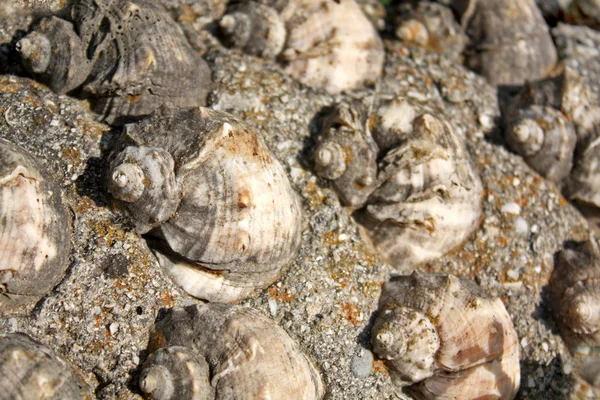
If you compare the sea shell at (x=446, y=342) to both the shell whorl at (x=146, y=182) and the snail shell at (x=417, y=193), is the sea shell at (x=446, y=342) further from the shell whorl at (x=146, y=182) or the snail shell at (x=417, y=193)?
the shell whorl at (x=146, y=182)

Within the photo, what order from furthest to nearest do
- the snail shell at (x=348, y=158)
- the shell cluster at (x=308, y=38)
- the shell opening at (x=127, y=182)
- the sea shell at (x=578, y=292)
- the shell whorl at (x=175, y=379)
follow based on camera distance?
the shell cluster at (x=308, y=38)
the sea shell at (x=578, y=292)
the snail shell at (x=348, y=158)
the shell opening at (x=127, y=182)
the shell whorl at (x=175, y=379)

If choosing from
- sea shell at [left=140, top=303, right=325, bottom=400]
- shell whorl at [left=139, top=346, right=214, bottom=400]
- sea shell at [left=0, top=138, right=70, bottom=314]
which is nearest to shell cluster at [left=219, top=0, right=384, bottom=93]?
sea shell at [left=0, top=138, right=70, bottom=314]

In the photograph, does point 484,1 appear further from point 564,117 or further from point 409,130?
point 409,130

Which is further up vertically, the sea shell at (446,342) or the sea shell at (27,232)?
the sea shell at (27,232)

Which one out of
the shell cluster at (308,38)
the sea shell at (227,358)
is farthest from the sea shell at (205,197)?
the shell cluster at (308,38)

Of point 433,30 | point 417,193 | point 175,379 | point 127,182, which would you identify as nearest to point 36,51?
point 127,182

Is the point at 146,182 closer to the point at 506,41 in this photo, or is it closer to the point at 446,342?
the point at 446,342

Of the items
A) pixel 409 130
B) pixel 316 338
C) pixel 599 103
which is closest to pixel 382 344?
pixel 316 338
